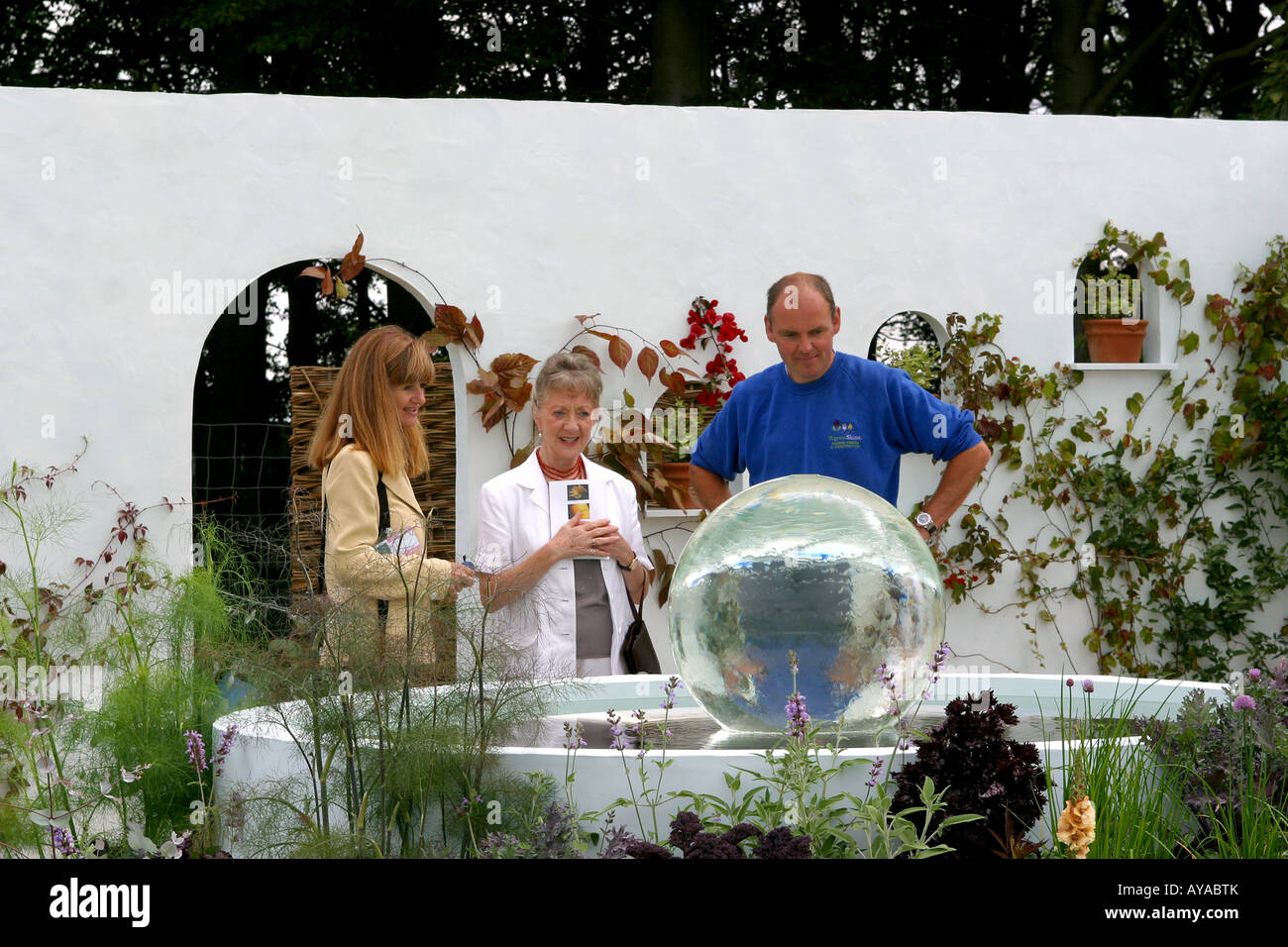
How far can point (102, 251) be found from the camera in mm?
6844

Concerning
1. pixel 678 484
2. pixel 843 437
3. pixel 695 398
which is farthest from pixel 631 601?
pixel 695 398

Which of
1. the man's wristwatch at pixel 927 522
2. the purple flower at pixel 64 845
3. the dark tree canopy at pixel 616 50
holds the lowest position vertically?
the purple flower at pixel 64 845

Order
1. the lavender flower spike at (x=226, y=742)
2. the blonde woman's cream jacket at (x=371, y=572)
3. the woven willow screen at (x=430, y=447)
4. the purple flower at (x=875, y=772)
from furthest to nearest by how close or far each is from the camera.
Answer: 1. the woven willow screen at (x=430, y=447)
2. the lavender flower spike at (x=226, y=742)
3. the blonde woman's cream jacket at (x=371, y=572)
4. the purple flower at (x=875, y=772)

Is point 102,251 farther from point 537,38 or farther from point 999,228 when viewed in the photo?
point 537,38

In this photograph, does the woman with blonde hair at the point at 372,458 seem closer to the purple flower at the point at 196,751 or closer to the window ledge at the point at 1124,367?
the purple flower at the point at 196,751

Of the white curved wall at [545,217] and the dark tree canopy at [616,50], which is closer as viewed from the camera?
the white curved wall at [545,217]

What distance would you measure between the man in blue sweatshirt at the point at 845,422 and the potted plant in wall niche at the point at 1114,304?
12.4 feet

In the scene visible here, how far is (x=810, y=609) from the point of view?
326cm

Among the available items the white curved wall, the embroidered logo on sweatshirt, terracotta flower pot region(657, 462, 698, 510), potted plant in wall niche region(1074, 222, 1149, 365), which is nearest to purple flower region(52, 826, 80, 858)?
Answer: the embroidered logo on sweatshirt

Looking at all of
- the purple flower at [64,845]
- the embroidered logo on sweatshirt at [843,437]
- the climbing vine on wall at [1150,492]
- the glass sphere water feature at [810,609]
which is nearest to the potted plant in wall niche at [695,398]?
the climbing vine on wall at [1150,492]

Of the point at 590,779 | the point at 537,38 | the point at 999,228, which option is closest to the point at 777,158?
the point at 999,228

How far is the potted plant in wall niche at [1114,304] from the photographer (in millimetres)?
8109

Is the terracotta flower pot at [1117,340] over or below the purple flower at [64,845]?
over

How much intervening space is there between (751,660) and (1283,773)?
1282 mm
